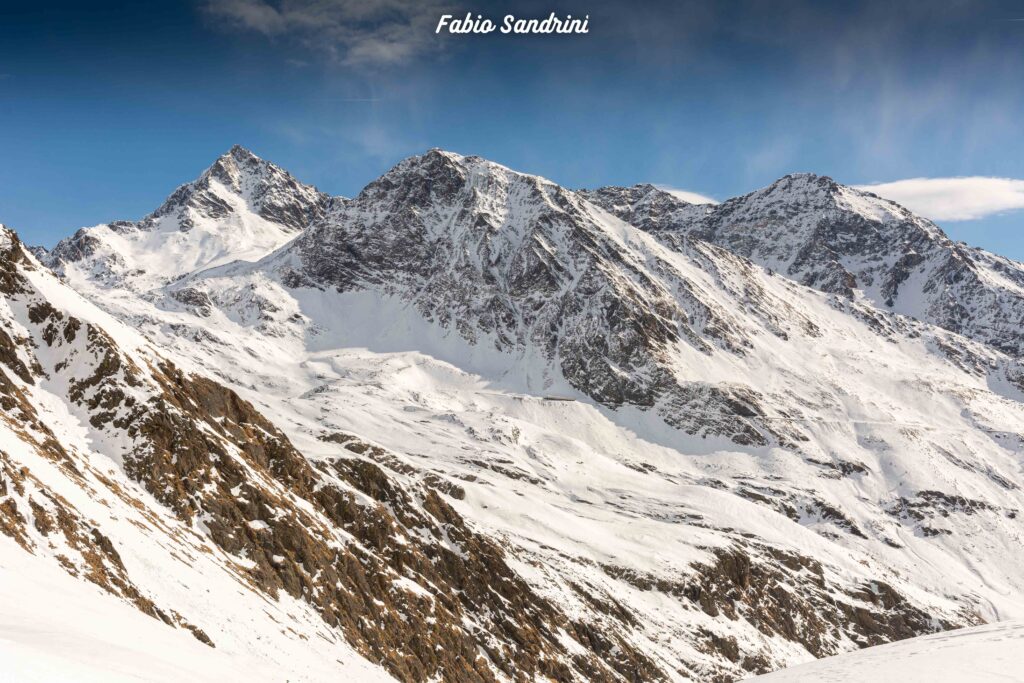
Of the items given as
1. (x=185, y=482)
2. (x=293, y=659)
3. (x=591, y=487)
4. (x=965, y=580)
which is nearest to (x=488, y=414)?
(x=591, y=487)

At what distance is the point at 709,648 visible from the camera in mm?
96250

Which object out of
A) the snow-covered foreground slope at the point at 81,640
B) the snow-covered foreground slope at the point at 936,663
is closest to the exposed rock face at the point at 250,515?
the snow-covered foreground slope at the point at 81,640

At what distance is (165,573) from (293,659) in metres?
7.28

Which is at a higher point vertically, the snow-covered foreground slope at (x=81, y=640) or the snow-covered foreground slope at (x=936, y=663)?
the snow-covered foreground slope at (x=936, y=663)

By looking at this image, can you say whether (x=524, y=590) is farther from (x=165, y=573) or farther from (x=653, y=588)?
(x=165, y=573)

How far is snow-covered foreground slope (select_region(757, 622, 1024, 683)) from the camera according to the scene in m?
20.1

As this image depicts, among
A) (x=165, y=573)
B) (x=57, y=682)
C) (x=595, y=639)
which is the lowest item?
Answer: (x=595, y=639)

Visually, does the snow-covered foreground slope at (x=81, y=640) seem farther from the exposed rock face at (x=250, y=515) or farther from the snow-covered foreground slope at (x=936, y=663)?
the snow-covered foreground slope at (x=936, y=663)

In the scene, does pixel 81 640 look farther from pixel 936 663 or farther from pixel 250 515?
pixel 250 515

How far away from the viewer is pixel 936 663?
21.5m

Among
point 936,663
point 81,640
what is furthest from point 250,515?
point 936,663

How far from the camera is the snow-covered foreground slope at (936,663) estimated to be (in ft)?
65.9

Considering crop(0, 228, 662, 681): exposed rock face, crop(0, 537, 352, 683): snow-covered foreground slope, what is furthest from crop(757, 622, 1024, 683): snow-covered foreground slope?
crop(0, 228, 662, 681): exposed rock face

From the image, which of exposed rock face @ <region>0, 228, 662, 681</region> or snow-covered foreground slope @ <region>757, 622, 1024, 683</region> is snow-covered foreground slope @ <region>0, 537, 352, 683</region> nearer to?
exposed rock face @ <region>0, 228, 662, 681</region>
